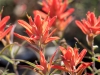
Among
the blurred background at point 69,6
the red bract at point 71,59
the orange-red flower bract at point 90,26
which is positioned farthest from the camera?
the blurred background at point 69,6

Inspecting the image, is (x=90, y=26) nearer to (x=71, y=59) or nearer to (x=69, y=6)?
(x=71, y=59)

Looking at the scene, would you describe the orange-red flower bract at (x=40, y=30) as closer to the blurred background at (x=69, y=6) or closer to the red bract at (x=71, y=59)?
the red bract at (x=71, y=59)

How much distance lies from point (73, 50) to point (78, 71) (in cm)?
7

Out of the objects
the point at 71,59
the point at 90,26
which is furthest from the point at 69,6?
the point at 71,59

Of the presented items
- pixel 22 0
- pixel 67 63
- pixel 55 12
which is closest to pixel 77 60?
pixel 67 63

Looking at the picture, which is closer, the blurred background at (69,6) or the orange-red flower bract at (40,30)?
the orange-red flower bract at (40,30)

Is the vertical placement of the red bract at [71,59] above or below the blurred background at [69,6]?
below

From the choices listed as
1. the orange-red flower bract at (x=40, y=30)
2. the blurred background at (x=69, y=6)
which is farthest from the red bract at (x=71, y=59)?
the blurred background at (x=69, y=6)

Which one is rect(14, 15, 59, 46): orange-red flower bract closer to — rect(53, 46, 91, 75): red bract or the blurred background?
rect(53, 46, 91, 75): red bract

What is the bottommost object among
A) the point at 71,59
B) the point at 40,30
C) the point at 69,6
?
the point at 71,59

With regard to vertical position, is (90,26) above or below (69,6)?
below

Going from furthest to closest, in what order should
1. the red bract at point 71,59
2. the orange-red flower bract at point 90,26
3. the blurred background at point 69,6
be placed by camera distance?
the blurred background at point 69,6, the orange-red flower bract at point 90,26, the red bract at point 71,59

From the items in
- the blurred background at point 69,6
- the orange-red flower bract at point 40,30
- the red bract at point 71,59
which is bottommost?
the red bract at point 71,59

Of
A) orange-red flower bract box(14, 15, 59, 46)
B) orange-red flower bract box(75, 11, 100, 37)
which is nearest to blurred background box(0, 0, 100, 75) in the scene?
orange-red flower bract box(75, 11, 100, 37)
